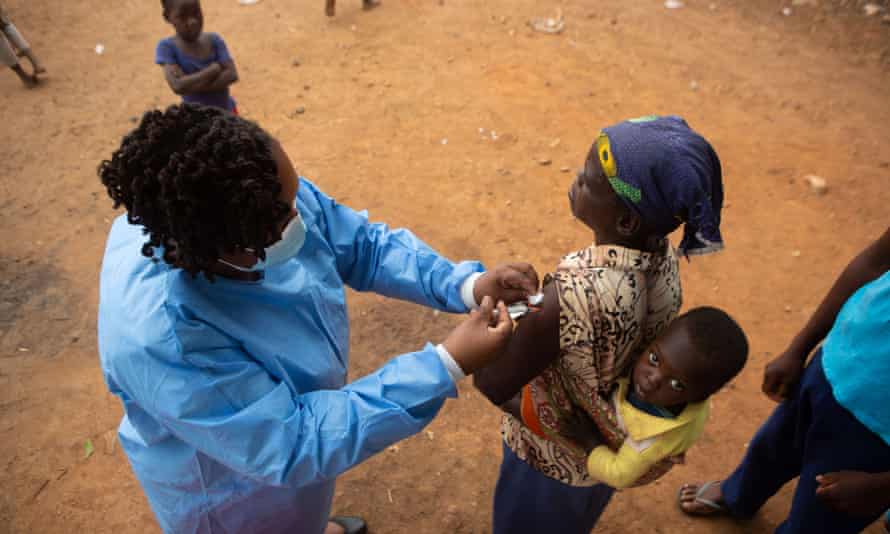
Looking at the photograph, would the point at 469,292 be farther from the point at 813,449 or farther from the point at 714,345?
the point at 813,449

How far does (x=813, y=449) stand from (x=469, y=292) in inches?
47.7

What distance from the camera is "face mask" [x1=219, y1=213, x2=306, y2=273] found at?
152 centimetres

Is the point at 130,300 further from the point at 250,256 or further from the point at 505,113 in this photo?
the point at 505,113

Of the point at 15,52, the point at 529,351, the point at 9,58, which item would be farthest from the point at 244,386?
the point at 15,52

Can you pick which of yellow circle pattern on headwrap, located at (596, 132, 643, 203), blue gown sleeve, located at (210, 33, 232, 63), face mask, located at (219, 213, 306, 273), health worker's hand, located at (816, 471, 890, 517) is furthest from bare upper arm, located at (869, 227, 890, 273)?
blue gown sleeve, located at (210, 33, 232, 63)

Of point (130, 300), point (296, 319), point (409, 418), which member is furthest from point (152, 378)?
point (409, 418)

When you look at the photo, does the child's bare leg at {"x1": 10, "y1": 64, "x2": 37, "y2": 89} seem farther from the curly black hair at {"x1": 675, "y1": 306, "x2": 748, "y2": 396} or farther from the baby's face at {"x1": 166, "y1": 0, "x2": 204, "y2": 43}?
the curly black hair at {"x1": 675, "y1": 306, "x2": 748, "y2": 396}

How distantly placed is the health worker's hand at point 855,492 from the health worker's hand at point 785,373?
14.0 inches

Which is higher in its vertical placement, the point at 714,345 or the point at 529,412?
the point at 714,345

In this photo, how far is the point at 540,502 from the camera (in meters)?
1.93

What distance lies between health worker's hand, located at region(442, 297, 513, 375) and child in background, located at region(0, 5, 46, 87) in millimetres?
5894

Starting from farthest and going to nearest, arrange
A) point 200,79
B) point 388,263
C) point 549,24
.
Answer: point 549,24
point 200,79
point 388,263

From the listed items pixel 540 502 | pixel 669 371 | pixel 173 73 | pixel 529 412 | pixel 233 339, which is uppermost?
pixel 669 371

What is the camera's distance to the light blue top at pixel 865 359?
5.41 ft
